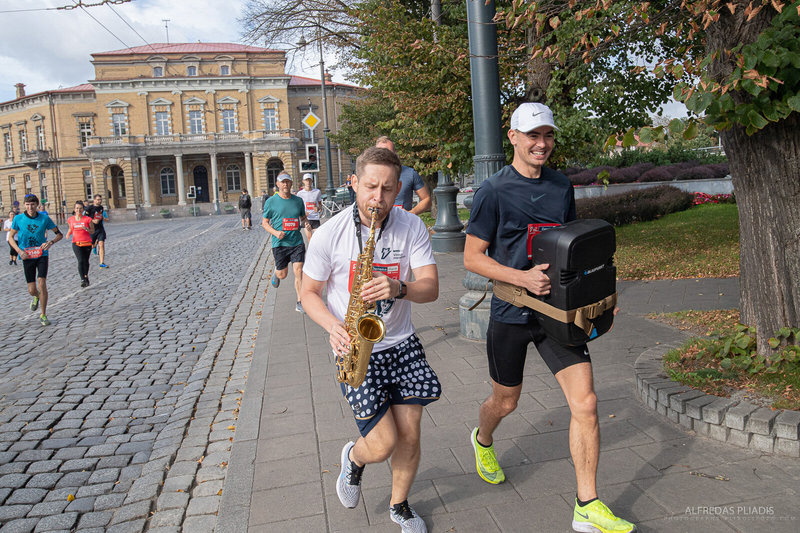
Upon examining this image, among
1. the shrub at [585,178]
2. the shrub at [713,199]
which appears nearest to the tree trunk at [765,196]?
the shrub at [713,199]

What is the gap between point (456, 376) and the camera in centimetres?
562

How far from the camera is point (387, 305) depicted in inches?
124

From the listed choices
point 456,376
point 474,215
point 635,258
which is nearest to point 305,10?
point 635,258

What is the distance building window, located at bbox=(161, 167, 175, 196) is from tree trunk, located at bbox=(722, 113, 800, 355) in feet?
230

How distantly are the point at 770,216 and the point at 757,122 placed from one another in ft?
3.06

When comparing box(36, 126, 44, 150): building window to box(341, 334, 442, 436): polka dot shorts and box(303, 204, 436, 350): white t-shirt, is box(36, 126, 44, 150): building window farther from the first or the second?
box(341, 334, 442, 436): polka dot shorts

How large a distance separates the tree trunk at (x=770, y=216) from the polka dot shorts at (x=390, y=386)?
9.58ft

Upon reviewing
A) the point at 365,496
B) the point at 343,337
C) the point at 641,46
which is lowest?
the point at 365,496

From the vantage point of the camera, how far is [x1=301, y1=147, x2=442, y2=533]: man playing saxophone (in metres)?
3.00

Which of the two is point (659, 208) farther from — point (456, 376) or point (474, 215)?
point (474, 215)

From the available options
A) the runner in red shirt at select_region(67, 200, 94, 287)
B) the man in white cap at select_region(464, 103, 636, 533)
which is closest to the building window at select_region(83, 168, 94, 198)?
the runner in red shirt at select_region(67, 200, 94, 287)

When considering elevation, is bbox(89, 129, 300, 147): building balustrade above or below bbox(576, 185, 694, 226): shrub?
above

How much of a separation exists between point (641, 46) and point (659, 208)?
23.1ft

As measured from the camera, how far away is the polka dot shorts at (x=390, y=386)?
3.03 metres
